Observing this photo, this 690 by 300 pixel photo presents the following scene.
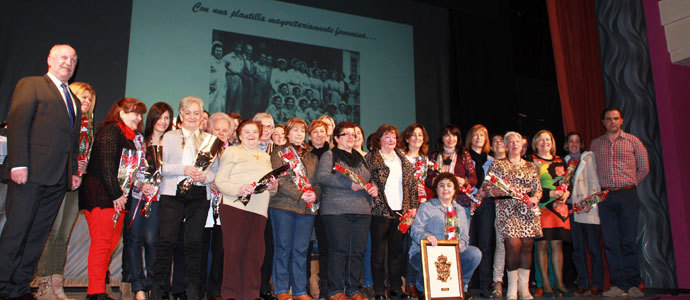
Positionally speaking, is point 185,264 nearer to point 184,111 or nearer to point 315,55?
point 184,111

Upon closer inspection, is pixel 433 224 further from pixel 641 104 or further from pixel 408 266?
pixel 641 104

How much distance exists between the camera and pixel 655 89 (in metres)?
5.30

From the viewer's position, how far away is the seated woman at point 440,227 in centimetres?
375

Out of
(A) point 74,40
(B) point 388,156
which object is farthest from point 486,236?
(A) point 74,40

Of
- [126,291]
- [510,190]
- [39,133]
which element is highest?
[39,133]

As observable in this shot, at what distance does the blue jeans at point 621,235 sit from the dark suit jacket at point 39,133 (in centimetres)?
431

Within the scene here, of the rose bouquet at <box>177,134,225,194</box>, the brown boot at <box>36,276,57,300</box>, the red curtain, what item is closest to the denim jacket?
the rose bouquet at <box>177,134,225,194</box>

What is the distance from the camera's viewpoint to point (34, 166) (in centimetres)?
272

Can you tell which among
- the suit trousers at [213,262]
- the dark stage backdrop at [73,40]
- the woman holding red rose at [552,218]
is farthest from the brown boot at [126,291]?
the woman holding red rose at [552,218]

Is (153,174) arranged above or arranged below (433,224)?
above

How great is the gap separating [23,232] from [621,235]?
4.58 meters

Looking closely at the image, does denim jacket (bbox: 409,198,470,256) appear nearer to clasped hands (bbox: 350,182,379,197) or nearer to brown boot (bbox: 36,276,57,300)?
clasped hands (bbox: 350,182,379,197)

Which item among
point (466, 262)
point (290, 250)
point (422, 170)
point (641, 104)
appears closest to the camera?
point (290, 250)

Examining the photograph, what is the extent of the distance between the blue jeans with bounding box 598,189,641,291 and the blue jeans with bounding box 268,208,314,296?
277 cm
